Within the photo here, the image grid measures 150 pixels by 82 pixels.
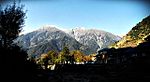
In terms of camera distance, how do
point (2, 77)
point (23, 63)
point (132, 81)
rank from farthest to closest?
1. point (132, 81)
2. point (23, 63)
3. point (2, 77)

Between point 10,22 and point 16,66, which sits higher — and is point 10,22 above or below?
above

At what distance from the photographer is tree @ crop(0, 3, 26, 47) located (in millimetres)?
28266

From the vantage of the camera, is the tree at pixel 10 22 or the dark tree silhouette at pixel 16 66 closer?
the dark tree silhouette at pixel 16 66

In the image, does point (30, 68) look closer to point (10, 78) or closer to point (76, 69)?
point (10, 78)

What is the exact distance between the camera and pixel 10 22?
2886cm

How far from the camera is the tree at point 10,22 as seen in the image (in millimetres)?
28266

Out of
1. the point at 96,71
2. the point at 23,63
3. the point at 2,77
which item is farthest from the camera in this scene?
the point at 96,71

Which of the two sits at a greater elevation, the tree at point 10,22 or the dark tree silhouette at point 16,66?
the tree at point 10,22

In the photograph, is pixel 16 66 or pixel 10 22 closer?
pixel 16 66

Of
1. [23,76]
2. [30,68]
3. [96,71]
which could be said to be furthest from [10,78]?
[96,71]

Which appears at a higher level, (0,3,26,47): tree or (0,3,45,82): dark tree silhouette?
(0,3,26,47): tree

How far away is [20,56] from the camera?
18.1 metres

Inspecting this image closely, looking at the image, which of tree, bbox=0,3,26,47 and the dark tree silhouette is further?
tree, bbox=0,3,26,47

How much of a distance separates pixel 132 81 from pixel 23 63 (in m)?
13.9
